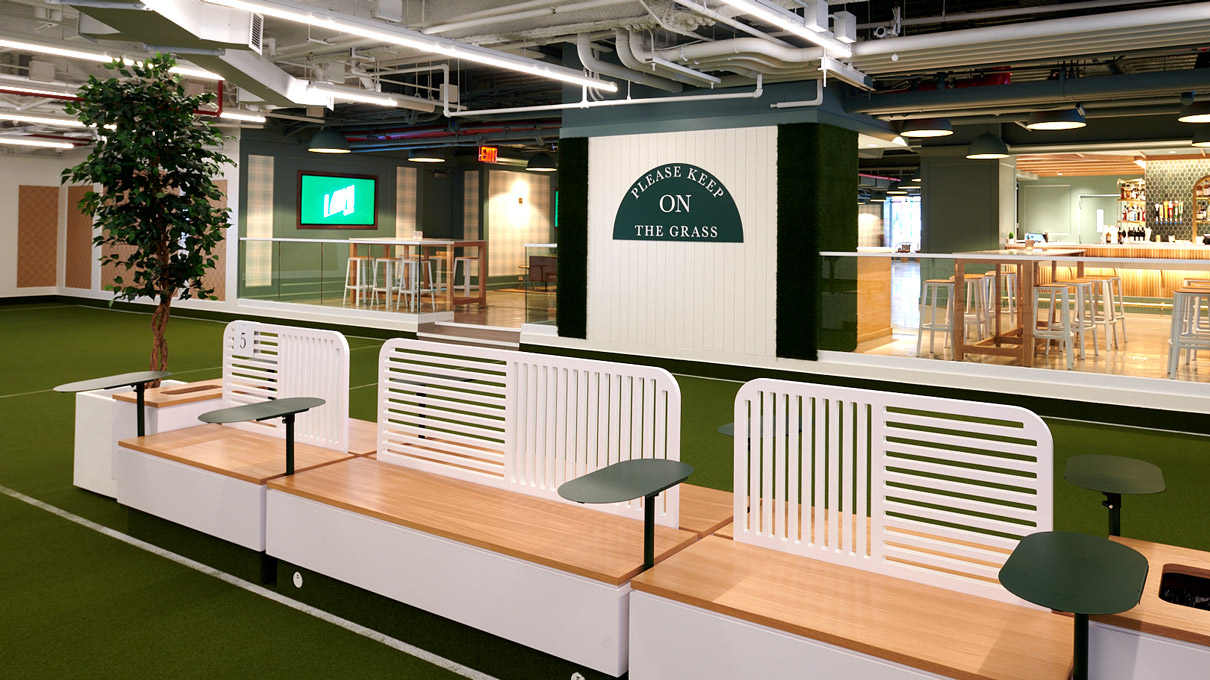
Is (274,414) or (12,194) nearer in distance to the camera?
(274,414)

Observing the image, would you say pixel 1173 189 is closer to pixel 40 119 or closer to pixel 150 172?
pixel 150 172

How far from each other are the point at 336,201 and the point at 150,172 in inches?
445

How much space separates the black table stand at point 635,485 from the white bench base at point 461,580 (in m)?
0.20

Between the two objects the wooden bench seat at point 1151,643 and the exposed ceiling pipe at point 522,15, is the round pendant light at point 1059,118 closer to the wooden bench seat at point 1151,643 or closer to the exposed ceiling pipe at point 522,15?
the exposed ceiling pipe at point 522,15

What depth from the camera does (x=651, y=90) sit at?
9.29 meters

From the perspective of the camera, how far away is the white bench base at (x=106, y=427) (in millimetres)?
4727

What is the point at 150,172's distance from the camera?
5113 mm

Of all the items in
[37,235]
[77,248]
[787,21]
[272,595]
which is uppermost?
[787,21]

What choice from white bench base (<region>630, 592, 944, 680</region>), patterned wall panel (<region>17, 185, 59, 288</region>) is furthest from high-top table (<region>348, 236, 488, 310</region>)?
white bench base (<region>630, 592, 944, 680</region>)

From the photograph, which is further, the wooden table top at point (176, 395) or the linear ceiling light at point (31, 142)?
the linear ceiling light at point (31, 142)

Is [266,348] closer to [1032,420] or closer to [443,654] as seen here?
[443,654]

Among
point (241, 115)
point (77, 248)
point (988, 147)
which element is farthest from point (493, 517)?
point (77, 248)

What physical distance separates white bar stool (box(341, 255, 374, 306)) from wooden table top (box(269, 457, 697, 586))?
28.6 feet

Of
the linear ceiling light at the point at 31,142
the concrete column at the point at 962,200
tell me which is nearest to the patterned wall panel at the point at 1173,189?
the concrete column at the point at 962,200
